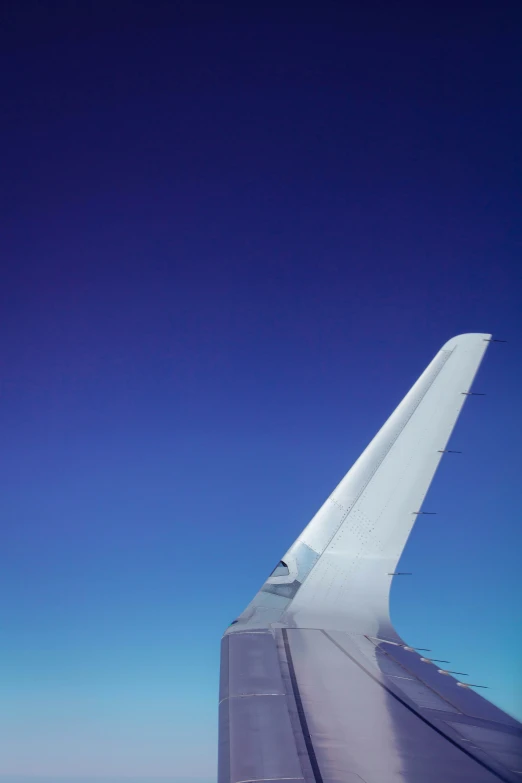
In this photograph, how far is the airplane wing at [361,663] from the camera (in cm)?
229

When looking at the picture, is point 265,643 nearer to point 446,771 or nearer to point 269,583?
point 269,583

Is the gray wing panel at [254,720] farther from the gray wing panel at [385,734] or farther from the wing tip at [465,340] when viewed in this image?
the wing tip at [465,340]

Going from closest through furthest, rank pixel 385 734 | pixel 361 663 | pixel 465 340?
1. pixel 385 734
2. pixel 361 663
3. pixel 465 340

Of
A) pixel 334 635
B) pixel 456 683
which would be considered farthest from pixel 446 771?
pixel 334 635

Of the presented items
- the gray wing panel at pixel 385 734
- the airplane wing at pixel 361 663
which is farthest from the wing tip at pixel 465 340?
the gray wing panel at pixel 385 734

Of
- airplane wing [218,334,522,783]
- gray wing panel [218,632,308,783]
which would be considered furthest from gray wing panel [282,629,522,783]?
gray wing panel [218,632,308,783]

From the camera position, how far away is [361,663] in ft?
11.7

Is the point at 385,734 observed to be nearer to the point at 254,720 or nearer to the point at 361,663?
the point at 254,720

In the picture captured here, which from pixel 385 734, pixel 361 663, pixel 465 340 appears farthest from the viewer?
pixel 465 340

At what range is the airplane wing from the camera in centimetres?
229

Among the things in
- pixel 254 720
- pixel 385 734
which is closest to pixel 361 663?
pixel 385 734

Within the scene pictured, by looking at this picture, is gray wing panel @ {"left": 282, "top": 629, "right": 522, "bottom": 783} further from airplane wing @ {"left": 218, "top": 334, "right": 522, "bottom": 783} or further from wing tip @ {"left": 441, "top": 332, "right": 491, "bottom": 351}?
wing tip @ {"left": 441, "top": 332, "right": 491, "bottom": 351}

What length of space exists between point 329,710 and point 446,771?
658 millimetres

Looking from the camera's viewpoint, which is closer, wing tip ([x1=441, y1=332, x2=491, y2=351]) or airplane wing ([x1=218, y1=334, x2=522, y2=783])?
airplane wing ([x1=218, y1=334, x2=522, y2=783])
